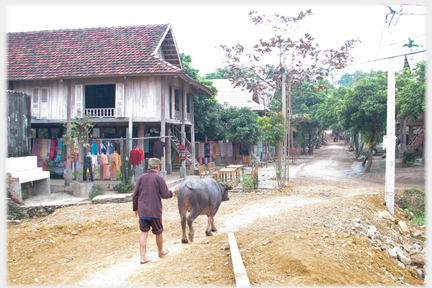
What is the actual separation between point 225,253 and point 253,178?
797 cm

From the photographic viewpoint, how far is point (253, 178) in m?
13.4

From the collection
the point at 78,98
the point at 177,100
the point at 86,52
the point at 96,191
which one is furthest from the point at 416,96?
the point at 86,52

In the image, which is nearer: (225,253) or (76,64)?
(225,253)

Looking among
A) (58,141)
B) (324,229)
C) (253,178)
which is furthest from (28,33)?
(324,229)

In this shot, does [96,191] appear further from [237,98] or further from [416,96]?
[237,98]

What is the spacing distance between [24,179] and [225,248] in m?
9.00

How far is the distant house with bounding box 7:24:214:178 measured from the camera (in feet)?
47.8

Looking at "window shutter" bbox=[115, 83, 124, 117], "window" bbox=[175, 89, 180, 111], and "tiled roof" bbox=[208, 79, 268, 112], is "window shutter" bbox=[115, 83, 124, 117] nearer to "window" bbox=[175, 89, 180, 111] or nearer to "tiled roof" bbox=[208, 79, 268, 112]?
"window" bbox=[175, 89, 180, 111]

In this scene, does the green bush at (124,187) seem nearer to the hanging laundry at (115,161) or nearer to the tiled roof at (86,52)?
the hanging laundry at (115,161)

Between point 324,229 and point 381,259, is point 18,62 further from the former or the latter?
point 381,259

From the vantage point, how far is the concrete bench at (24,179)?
10953mm

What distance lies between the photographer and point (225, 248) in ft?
19.1

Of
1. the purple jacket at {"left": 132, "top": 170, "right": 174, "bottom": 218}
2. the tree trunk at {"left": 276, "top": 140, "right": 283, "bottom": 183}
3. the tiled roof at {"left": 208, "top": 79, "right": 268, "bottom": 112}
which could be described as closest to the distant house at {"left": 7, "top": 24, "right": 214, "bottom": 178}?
the tree trunk at {"left": 276, "top": 140, "right": 283, "bottom": 183}

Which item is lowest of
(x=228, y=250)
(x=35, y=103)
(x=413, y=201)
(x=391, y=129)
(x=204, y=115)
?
(x=413, y=201)
